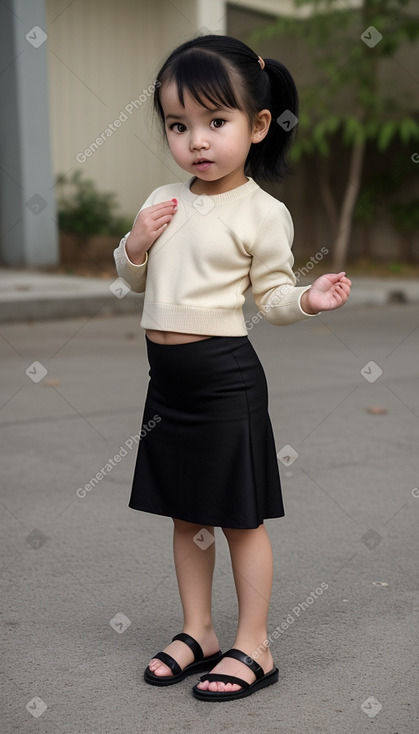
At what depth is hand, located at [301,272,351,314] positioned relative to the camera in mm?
2094

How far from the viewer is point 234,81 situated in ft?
6.98

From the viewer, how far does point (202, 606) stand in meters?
2.38

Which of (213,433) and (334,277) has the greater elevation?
(334,277)

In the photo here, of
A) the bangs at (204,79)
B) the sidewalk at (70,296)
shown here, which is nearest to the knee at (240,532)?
the bangs at (204,79)

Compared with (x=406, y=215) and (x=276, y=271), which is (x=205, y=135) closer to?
(x=276, y=271)

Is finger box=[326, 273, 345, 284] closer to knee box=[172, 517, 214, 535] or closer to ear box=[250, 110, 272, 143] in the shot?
ear box=[250, 110, 272, 143]

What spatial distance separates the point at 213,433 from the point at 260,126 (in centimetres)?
70

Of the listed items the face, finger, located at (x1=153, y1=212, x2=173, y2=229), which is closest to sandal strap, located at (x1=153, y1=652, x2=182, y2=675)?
finger, located at (x1=153, y1=212, x2=173, y2=229)

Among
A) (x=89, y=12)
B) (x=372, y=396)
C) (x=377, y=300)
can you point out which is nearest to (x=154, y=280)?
(x=372, y=396)

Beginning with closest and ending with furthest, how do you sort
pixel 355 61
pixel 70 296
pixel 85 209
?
pixel 70 296, pixel 85 209, pixel 355 61

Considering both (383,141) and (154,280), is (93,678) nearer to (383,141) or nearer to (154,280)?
(154,280)

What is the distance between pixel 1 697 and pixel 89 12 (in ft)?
38.8

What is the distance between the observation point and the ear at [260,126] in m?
2.22

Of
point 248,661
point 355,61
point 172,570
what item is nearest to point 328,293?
point 248,661
